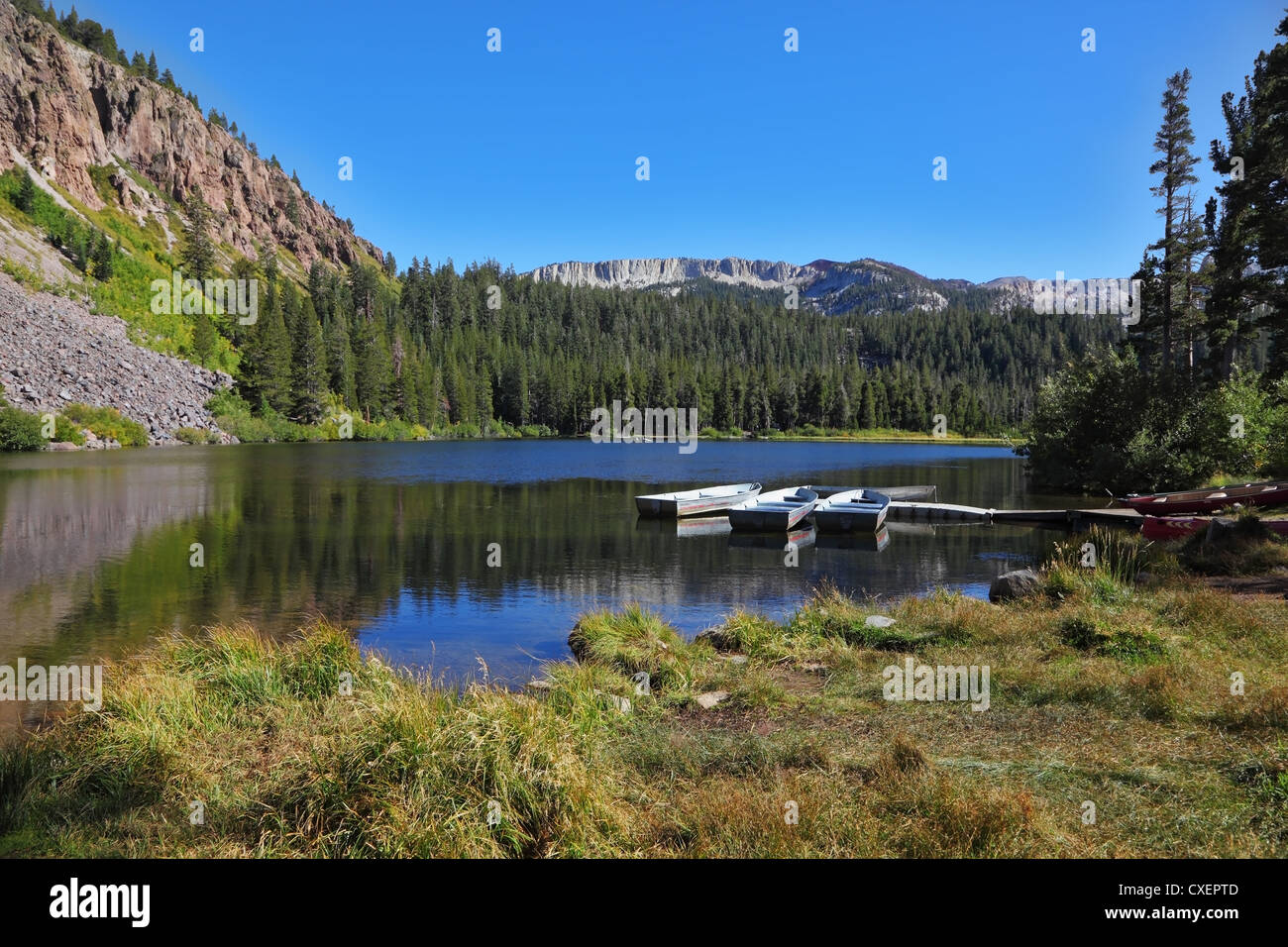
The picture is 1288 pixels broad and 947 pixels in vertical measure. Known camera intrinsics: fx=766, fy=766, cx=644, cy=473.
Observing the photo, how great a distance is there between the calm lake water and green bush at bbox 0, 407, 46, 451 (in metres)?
15.8

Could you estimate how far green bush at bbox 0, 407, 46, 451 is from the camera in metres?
61.1

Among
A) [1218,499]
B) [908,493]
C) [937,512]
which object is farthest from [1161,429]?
[1218,499]

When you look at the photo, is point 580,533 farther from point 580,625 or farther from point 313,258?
point 313,258

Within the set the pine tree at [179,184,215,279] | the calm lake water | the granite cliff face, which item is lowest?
the calm lake water

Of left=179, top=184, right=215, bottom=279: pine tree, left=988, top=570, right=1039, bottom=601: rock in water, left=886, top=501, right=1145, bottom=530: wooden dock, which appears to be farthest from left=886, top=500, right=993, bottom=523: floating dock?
left=179, top=184, right=215, bottom=279: pine tree

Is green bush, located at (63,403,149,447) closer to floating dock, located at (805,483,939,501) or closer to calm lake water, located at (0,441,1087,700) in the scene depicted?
calm lake water, located at (0,441,1087,700)

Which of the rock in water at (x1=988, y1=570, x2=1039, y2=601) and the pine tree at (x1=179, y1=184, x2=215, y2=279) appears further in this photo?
the pine tree at (x1=179, y1=184, x2=215, y2=279)

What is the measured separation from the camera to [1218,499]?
87.6 ft

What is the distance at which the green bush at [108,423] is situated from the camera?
68312 millimetres

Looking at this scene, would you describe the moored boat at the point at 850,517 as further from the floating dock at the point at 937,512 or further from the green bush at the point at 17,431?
the green bush at the point at 17,431

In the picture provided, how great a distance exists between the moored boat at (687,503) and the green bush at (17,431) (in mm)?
55549

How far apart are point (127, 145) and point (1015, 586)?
599 feet

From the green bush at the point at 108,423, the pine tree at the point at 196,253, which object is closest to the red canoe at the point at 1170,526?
the green bush at the point at 108,423
